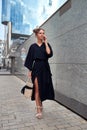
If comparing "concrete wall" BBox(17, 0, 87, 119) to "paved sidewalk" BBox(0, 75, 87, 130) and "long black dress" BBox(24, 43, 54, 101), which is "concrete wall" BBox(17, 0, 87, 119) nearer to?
"paved sidewalk" BBox(0, 75, 87, 130)

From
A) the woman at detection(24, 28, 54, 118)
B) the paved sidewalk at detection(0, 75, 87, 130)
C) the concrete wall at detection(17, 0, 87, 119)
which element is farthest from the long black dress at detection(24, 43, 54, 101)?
the concrete wall at detection(17, 0, 87, 119)

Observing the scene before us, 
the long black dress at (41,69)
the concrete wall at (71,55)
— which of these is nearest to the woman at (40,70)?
the long black dress at (41,69)

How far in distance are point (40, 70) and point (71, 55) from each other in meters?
1.03

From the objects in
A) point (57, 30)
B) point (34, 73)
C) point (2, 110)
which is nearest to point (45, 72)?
point (34, 73)

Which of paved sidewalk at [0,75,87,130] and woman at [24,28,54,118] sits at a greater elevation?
woman at [24,28,54,118]

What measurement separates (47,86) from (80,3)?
1.75m

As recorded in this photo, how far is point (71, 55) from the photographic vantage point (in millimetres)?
5027

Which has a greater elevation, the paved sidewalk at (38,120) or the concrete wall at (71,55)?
the concrete wall at (71,55)

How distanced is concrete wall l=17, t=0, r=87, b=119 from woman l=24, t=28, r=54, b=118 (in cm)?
63

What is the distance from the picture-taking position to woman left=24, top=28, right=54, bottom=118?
14.1 ft

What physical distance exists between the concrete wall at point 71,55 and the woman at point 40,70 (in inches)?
24.6

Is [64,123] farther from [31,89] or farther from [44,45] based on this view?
[44,45]

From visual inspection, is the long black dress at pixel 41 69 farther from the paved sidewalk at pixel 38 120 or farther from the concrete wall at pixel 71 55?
the concrete wall at pixel 71 55

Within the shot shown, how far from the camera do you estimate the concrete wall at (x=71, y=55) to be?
442 centimetres
